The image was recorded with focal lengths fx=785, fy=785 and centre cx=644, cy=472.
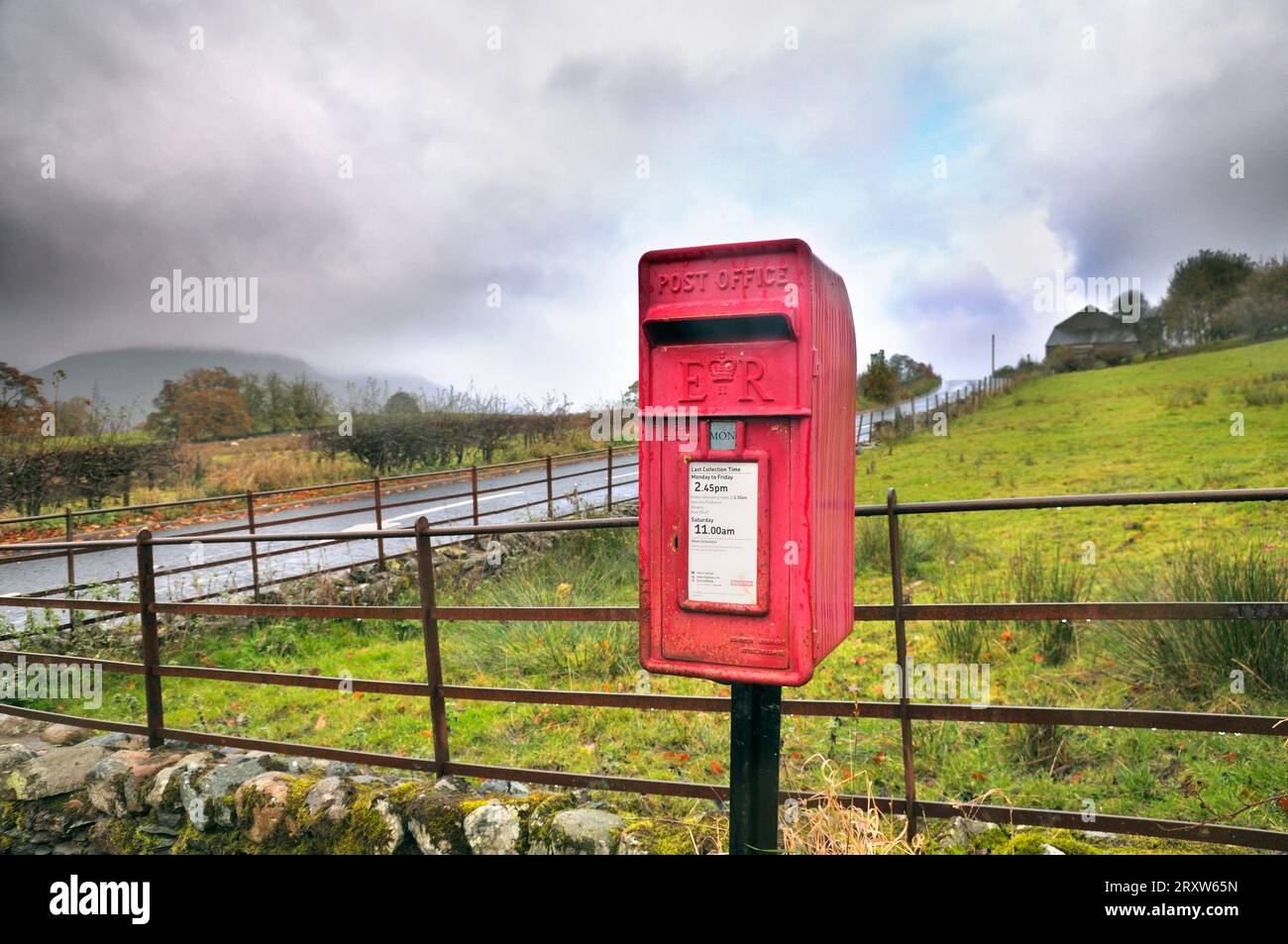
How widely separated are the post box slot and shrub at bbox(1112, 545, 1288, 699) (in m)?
3.50


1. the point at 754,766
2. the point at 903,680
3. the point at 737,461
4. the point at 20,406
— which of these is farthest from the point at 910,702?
the point at 20,406

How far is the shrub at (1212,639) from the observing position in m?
4.14

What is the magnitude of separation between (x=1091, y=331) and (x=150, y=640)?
240 feet

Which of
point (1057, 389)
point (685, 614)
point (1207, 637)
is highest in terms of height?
point (1057, 389)

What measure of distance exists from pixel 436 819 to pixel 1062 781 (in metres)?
2.88

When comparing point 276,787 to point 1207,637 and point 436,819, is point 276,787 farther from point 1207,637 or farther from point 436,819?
point 1207,637

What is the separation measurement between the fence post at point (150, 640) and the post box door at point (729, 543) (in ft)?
11.3

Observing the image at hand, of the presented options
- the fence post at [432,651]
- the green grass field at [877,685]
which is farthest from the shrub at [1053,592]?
the fence post at [432,651]

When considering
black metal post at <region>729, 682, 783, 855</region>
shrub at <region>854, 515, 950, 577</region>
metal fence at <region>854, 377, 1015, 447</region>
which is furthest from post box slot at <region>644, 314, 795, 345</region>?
metal fence at <region>854, 377, 1015, 447</region>

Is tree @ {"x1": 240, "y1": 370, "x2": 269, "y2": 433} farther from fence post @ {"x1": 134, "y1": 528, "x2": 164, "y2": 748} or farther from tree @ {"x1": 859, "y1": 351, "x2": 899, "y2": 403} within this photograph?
tree @ {"x1": 859, "y1": 351, "x2": 899, "y2": 403}

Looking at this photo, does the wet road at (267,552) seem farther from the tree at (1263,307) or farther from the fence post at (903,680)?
the tree at (1263,307)

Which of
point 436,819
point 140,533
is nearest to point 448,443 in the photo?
point 140,533

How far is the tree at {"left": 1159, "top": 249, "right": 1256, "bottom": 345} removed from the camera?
32.1m

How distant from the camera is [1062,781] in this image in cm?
373
